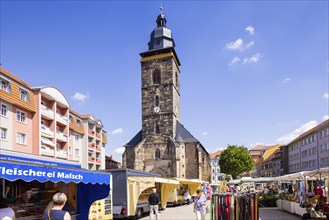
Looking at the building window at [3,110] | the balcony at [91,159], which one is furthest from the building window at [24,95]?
the balcony at [91,159]

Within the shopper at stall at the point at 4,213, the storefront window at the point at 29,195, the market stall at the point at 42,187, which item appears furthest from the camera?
the storefront window at the point at 29,195

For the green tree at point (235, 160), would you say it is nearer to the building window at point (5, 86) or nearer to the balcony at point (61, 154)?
the balcony at point (61, 154)

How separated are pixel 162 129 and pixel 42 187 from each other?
4379cm

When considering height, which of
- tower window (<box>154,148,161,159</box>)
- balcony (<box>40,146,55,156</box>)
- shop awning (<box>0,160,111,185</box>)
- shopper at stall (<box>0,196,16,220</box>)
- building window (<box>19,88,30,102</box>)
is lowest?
tower window (<box>154,148,161,159</box>)

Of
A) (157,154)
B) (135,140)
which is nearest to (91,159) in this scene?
(135,140)

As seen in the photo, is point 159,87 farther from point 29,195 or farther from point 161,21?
point 29,195

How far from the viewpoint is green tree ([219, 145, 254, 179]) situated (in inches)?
2499

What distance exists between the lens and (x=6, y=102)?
1168 inches

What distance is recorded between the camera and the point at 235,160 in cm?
6319

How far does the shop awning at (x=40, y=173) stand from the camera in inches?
258

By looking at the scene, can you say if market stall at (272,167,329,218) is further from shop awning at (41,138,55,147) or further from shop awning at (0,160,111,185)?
shop awning at (41,138,55,147)

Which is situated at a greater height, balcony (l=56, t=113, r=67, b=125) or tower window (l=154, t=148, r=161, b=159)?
balcony (l=56, t=113, r=67, b=125)

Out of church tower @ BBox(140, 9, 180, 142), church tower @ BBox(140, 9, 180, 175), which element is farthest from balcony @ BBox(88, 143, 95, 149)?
church tower @ BBox(140, 9, 180, 142)

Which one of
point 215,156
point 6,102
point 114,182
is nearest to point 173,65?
point 6,102
